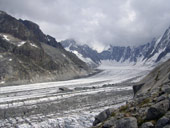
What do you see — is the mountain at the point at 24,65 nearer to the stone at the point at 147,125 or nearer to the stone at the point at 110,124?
the stone at the point at 110,124

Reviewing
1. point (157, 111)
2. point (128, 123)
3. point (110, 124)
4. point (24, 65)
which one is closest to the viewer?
point (157, 111)

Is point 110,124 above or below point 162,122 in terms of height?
below

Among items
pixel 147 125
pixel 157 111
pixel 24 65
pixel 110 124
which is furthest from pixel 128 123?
pixel 24 65

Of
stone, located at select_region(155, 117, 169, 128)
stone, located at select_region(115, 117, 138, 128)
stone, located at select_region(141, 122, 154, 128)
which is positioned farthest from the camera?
stone, located at select_region(115, 117, 138, 128)

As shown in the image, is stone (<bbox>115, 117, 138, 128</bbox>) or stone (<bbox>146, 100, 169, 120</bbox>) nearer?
stone (<bbox>146, 100, 169, 120</bbox>)

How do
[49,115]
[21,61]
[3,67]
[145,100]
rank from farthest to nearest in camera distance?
[21,61], [3,67], [49,115], [145,100]

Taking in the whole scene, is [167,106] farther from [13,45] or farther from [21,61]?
[13,45]

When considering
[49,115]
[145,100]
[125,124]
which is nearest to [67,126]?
[49,115]

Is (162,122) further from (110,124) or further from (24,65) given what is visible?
(24,65)

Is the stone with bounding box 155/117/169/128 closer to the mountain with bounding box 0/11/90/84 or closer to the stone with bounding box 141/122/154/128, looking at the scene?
the stone with bounding box 141/122/154/128

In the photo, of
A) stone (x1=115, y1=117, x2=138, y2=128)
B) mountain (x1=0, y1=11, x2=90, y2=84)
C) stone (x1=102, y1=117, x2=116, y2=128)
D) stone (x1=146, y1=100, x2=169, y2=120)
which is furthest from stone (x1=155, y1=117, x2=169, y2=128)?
mountain (x1=0, y1=11, x2=90, y2=84)

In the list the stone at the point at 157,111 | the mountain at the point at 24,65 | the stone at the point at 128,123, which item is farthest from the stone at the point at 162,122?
the mountain at the point at 24,65
